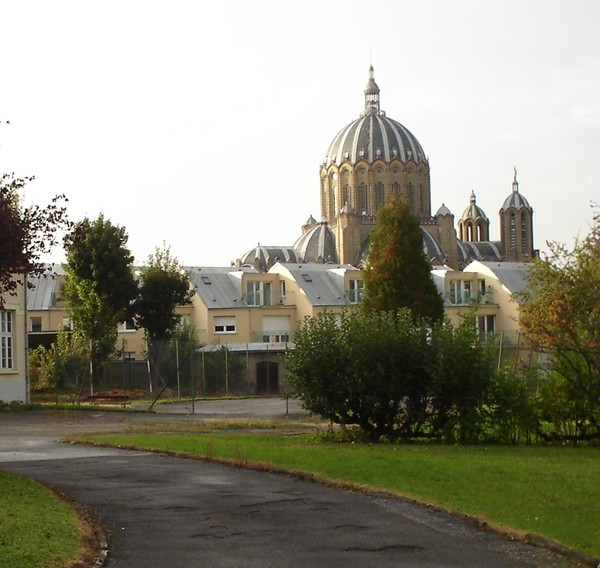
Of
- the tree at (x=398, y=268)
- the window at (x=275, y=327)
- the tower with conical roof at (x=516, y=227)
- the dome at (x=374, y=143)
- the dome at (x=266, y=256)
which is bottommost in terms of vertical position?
the window at (x=275, y=327)

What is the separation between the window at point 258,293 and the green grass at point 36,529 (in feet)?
199

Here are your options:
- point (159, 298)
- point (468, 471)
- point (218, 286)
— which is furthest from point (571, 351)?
point (218, 286)

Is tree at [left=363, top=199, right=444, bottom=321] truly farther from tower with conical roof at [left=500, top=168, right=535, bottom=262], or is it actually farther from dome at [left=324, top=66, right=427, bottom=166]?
tower with conical roof at [left=500, top=168, right=535, bottom=262]

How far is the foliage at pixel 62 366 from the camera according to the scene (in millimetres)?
44875

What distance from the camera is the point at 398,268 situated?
48.2 metres

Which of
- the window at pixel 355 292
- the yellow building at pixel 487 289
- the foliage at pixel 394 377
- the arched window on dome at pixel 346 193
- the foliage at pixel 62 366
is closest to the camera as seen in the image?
the foliage at pixel 394 377

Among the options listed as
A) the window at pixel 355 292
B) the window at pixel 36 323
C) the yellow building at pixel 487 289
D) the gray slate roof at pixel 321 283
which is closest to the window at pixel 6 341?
the window at pixel 36 323

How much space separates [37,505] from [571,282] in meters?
14.1

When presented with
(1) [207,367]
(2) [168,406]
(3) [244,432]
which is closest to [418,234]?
(1) [207,367]

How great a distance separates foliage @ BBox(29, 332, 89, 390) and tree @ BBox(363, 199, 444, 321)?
1220 cm

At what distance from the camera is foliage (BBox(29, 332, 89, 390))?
147ft

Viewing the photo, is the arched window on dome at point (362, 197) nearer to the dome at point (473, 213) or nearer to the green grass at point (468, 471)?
the dome at point (473, 213)

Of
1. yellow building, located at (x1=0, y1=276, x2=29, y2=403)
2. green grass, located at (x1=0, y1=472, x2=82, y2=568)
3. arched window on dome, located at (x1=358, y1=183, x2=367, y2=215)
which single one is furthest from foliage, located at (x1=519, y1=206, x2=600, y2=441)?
arched window on dome, located at (x1=358, y1=183, x2=367, y2=215)

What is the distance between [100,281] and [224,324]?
61.7 ft
